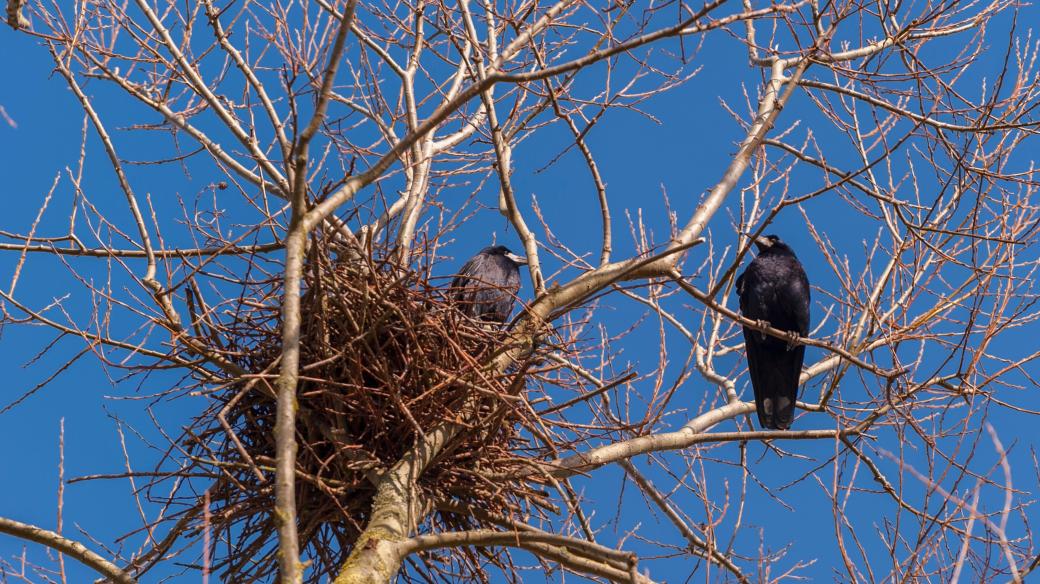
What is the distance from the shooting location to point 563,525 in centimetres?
523

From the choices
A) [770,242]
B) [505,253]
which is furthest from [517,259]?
[770,242]

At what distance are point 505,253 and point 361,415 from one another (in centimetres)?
285

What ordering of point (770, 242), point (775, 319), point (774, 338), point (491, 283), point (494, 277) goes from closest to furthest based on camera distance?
point (491, 283)
point (494, 277)
point (774, 338)
point (775, 319)
point (770, 242)

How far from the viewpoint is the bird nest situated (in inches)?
153

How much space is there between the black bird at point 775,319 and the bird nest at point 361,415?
248cm

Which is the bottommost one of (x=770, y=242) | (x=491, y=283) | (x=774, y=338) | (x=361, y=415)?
(x=361, y=415)

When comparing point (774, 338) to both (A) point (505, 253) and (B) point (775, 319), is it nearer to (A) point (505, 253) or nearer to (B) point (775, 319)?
(B) point (775, 319)

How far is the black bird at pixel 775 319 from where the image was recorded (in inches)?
248

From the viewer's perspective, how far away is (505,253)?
6684 millimetres

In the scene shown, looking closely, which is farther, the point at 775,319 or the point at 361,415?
the point at 775,319

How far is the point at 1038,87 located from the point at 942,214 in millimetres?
1169

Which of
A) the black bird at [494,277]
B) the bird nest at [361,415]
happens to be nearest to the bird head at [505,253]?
the black bird at [494,277]

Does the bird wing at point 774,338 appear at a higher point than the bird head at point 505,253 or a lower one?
lower

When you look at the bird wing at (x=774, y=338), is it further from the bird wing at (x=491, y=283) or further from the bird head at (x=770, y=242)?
the bird wing at (x=491, y=283)
